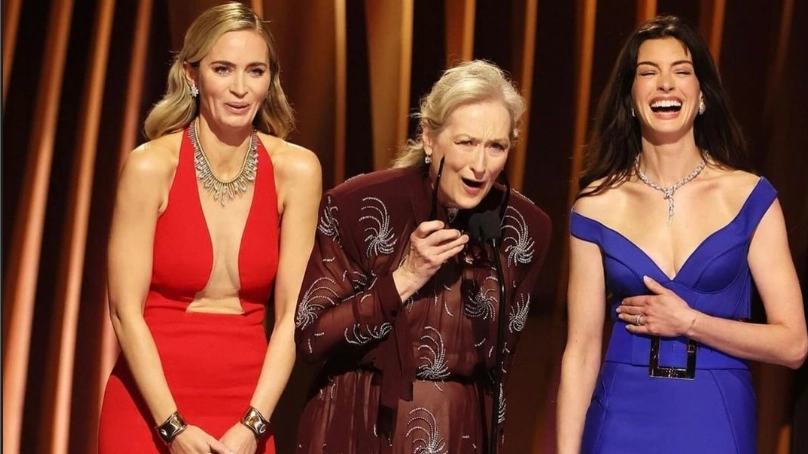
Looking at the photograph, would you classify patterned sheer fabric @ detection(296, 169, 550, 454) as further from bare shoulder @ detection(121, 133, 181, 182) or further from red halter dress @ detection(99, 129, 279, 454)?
bare shoulder @ detection(121, 133, 181, 182)

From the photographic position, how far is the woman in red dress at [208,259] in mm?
2518

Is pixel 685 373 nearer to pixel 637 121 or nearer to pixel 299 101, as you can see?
pixel 637 121

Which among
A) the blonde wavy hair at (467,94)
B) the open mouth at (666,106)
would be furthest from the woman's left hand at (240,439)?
the open mouth at (666,106)

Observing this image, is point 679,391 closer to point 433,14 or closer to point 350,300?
point 350,300

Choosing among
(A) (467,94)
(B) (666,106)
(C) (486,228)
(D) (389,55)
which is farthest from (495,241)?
(D) (389,55)

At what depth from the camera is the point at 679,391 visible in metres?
2.29

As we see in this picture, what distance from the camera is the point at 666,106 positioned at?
2406mm

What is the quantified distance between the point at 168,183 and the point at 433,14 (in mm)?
1169

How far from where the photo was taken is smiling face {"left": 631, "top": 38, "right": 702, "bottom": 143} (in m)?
2.40

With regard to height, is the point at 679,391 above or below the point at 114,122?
below

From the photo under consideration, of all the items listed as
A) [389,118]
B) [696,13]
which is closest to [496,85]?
[389,118]

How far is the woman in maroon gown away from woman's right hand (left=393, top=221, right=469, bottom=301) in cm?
2

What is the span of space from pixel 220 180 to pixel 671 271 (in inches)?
40.1

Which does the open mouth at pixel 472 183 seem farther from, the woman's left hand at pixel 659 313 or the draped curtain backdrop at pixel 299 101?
the draped curtain backdrop at pixel 299 101
